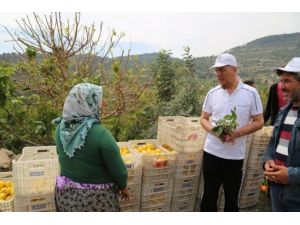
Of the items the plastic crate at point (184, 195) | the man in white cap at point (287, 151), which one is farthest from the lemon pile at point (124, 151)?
the man in white cap at point (287, 151)

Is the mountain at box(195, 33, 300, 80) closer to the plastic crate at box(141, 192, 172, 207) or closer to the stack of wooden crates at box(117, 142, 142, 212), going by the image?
the plastic crate at box(141, 192, 172, 207)

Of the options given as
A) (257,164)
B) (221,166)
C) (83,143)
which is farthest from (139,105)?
(83,143)

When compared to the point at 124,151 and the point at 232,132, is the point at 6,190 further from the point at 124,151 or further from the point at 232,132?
the point at 232,132

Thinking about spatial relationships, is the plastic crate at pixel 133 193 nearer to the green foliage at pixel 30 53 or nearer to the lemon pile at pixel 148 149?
the lemon pile at pixel 148 149

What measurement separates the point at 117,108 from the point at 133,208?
264 cm

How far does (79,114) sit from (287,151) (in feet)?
4.68

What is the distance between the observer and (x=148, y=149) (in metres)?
3.74

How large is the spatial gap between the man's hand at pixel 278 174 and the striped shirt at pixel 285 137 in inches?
3.6

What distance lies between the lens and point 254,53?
60.4 feet

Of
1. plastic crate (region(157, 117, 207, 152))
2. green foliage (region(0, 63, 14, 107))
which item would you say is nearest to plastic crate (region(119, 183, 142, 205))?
plastic crate (region(157, 117, 207, 152))

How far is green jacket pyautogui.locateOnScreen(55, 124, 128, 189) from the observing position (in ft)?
7.22

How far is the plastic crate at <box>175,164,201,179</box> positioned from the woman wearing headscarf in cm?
143

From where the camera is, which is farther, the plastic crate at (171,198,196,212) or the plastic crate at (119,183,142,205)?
the plastic crate at (171,198,196,212)

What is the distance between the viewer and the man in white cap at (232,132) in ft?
9.86
